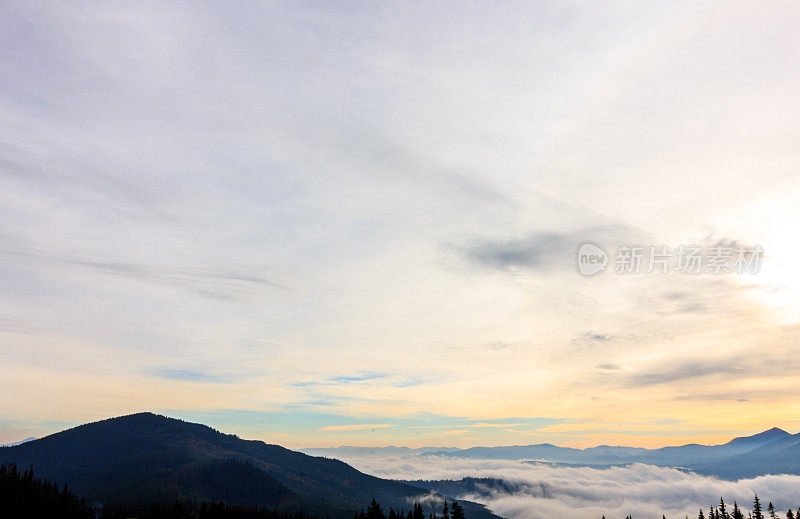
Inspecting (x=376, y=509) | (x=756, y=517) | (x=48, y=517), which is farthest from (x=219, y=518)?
(x=756, y=517)

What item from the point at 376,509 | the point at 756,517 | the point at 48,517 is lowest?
the point at 48,517

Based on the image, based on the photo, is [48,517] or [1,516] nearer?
[1,516]

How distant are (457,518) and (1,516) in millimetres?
181631

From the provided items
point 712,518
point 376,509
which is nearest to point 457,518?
point 376,509

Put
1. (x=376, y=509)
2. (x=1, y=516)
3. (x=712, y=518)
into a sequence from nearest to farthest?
(x=376, y=509) < (x=1, y=516) < (x=712, y=518)

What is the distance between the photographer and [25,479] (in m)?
197

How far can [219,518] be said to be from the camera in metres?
164

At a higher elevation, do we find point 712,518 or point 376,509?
point 376,509

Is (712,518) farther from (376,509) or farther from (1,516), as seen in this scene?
(1,516)

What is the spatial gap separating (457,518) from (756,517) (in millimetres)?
132409

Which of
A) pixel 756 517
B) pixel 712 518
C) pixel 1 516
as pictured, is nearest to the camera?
pixel 756 517

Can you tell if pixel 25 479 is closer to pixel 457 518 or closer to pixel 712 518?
pixel 457 518

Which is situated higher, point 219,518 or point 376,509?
point 376,509

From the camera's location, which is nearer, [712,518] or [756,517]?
[756,517]
